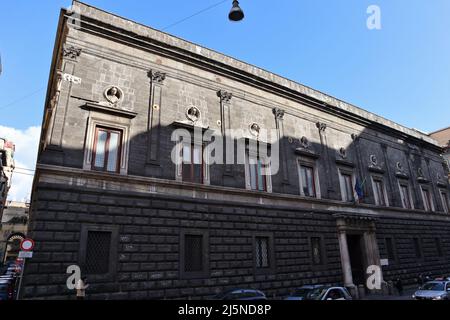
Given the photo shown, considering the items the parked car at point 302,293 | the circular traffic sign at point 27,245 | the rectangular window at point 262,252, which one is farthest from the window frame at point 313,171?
the circular traffic sign at point 27,245

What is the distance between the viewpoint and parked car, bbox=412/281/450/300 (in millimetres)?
13469

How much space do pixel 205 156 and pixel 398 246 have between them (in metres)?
15.9

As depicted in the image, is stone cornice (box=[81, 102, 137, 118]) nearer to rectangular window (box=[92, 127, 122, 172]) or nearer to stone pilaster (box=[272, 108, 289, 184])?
rectangular window (box=[92, 127, 122, 172])

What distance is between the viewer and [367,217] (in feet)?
63.4

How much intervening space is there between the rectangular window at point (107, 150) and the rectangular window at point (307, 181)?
405 inches

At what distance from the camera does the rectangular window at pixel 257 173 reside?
15922mm

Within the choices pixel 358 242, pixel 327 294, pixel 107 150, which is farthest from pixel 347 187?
pixel 107 150

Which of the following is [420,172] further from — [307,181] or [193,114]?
[193,114]

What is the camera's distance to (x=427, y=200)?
1055 inches

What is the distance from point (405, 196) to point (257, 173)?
50.8 feet

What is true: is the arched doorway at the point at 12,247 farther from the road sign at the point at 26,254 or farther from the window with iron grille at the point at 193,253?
the road sign at the point at 26,254

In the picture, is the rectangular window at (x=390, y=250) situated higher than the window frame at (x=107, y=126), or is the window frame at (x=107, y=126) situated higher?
the window frame at (x=107, y=126)

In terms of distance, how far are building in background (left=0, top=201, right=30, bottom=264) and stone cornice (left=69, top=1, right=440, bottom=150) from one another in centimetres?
4463
